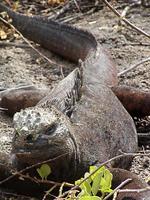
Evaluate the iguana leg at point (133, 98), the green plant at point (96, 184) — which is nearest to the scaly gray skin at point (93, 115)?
the iguana leg at point (133, 98)

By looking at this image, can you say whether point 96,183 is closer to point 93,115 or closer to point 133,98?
point 93,115

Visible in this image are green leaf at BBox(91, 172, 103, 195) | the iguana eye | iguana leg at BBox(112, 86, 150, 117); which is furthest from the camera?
iguana leg at BBox(112, 86, 150, 117)

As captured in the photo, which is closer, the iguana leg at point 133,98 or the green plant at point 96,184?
the green plant at point 96,184

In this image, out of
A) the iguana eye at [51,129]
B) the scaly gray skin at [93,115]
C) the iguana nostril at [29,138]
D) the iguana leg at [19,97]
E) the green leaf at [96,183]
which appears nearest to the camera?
the green leaf at [96,183]

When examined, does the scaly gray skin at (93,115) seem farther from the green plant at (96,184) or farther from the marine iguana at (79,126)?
the green plant at (96,184)

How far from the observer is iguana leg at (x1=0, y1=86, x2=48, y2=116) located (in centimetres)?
589

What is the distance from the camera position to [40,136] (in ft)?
12.6

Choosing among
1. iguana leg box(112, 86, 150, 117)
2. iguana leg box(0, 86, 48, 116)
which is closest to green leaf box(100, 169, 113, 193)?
iguana leg box(112, 86, 150, 117)

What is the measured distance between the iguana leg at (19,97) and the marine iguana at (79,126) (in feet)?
1.78

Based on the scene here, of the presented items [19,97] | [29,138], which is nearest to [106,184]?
[29,138]

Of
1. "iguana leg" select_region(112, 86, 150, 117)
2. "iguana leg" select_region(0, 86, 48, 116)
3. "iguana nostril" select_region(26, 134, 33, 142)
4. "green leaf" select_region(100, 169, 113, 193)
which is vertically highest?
"iguana nostril" select_region(26, 134, 33, 142)

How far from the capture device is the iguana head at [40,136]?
150 inches

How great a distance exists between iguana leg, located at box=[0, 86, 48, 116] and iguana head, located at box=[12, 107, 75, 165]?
178 centimetres

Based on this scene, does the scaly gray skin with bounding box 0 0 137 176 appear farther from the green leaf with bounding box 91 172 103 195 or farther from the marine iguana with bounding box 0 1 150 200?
the green leaf with bounding box 91 172 103 195
